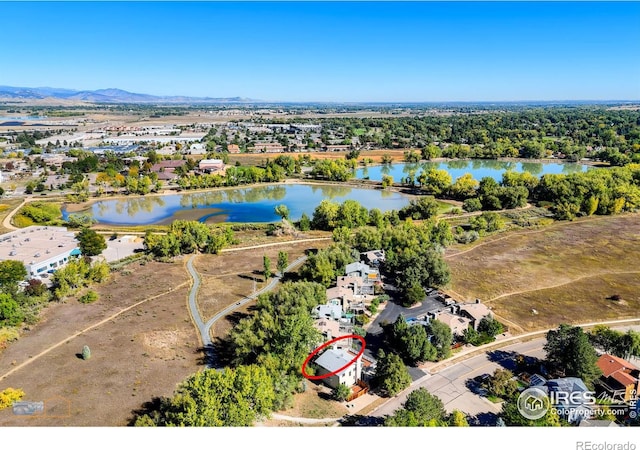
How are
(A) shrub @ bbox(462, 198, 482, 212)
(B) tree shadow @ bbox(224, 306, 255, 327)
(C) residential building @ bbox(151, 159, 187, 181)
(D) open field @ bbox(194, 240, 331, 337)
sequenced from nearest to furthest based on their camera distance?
(B) tree shadow @ bbox(224, 306, 255, 327), (D) open field @ bbox(194, 240, 331, 337), (A) shrub @ bbox(462, 198, 482, 212), (C) residential building @ bbox(151, 159, 187, 181)

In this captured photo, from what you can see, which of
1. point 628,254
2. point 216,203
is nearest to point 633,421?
point 628,254

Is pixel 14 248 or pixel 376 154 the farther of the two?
pixel 376 154

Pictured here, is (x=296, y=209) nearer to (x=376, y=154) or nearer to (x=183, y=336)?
(x=183, y=336)

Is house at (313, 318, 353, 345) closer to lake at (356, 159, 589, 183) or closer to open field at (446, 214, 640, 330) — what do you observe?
open field at (446, 214, 640, 330)

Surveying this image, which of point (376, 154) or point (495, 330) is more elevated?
point (376, 154)

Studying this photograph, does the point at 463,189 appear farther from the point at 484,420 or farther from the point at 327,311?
the point at 484,420

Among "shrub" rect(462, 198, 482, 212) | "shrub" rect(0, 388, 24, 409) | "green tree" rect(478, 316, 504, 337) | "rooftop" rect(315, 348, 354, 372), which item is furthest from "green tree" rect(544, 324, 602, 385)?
"shrub" rect(462, 198, 482, 212)

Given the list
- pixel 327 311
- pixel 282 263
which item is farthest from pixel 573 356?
pixel 282 263

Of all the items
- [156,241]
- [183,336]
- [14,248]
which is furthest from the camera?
[156,241]
